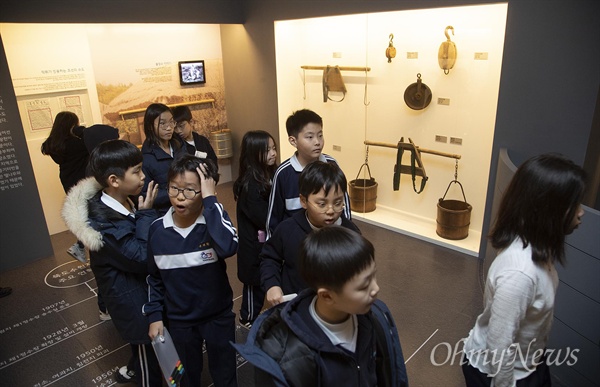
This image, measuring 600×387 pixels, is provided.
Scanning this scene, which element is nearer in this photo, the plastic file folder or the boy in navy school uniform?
the plastic file folder

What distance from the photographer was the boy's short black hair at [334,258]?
1.27 metres

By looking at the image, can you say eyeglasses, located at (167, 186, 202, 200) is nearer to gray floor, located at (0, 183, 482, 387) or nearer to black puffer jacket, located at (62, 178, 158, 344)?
black puffer jacket, located at (62, 178, 158, 344)

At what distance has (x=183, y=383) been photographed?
7.43 feet

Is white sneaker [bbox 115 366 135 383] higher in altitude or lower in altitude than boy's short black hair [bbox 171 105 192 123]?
lower

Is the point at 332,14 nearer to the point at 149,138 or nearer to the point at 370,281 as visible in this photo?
the point at 149,138

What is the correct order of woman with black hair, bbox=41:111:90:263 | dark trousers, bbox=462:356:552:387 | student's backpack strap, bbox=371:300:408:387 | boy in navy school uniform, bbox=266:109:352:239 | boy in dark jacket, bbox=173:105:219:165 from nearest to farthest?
student's backpack strap, bbox=371:300:408:387, dark trousers, bbox=462:356:552:387, boy in navy school uniform, bbox=266:109:352:239, boy in dark jacket, bbox=173:105:219:165, woman with black hair, bbox=41:111:90:263

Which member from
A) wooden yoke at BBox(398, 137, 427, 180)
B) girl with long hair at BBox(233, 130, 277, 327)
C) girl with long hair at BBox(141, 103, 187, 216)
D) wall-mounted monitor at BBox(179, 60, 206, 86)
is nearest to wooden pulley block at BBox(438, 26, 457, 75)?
wooden yoke at BBox(398, 137, 427, 180)

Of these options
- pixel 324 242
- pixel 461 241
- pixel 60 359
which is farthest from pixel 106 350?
pixel 461 241

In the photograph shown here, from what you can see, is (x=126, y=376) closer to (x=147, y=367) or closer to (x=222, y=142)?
(x=147, y=367)

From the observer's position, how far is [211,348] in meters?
2.16

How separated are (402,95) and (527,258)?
363cm

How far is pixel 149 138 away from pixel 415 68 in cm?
289

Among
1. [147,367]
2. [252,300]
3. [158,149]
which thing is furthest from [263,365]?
[158,149]

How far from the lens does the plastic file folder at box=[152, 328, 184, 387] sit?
6.47ft
